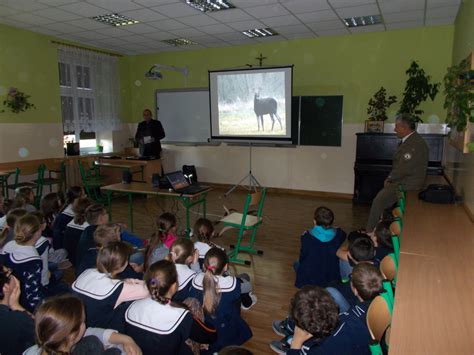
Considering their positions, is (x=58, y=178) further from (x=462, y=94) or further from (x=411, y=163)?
(x=462, y=94)

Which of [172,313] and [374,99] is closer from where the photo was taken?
[172,313]

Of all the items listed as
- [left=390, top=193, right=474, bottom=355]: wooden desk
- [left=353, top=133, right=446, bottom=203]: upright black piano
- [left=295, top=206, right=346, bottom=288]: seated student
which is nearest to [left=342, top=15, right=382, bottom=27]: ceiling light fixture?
[left=353, top=133, right=446, bottom=203]: upright black piano

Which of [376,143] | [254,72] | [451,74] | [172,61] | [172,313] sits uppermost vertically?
[172,61]

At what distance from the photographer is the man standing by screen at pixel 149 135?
7.74m

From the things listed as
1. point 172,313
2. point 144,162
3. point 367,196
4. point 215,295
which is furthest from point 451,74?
point 144,162

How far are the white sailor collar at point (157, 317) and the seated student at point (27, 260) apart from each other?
1.18 metres

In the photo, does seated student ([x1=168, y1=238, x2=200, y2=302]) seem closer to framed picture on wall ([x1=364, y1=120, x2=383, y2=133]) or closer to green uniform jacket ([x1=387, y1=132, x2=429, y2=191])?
green uniform jacket ([x1=387, y1=132, x2=429, y2=191])

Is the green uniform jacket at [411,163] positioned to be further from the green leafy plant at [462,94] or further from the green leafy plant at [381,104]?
the green leafy plant at [381,104]

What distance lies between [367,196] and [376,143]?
3.25 feet

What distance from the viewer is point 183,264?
7.66 ft

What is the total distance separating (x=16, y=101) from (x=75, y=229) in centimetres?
448

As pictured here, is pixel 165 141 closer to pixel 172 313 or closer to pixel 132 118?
pixel 132 118

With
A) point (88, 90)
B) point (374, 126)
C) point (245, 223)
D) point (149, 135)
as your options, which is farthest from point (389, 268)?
point (88, 90)

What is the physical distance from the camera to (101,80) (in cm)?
834
